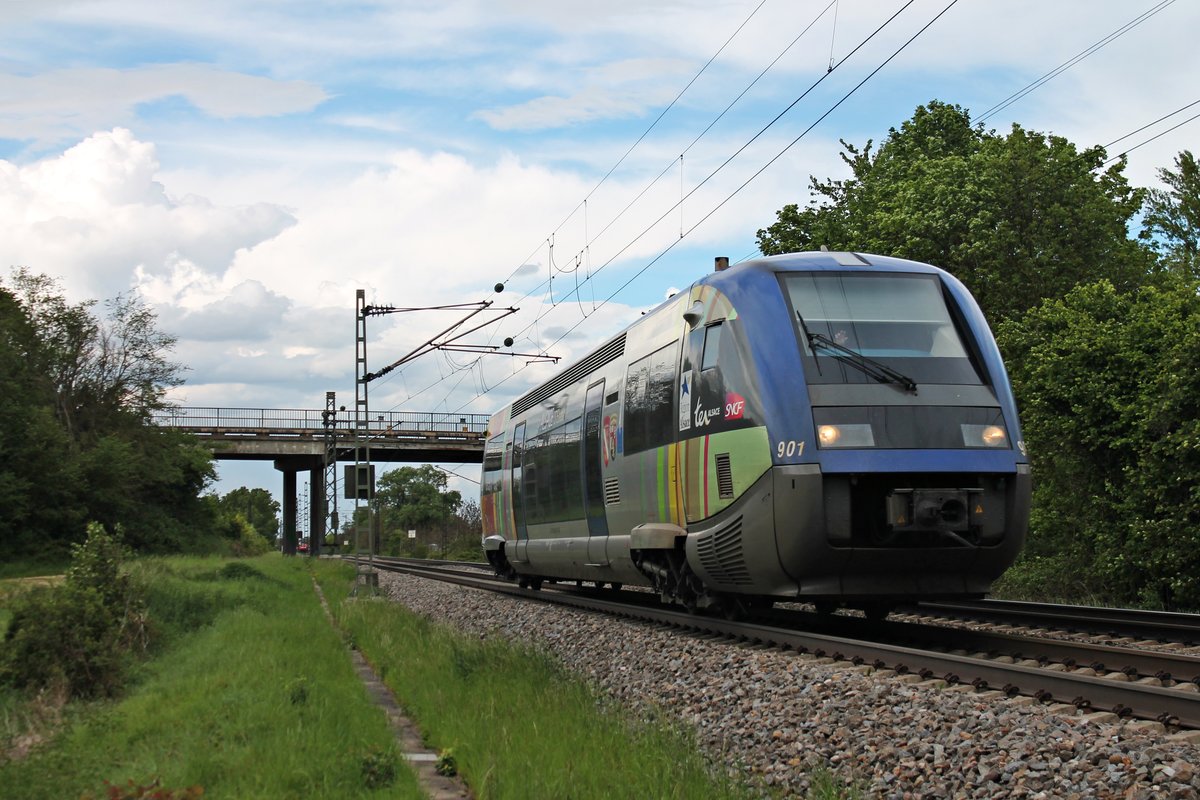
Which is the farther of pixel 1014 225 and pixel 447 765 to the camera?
pixel 1014 225

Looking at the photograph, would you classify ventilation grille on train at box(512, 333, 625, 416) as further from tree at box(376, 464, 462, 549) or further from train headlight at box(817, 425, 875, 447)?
tree at box(376, 464, 462, 549)

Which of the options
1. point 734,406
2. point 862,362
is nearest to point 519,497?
point 734,406

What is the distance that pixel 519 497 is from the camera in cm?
2277

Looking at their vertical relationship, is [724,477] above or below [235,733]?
above

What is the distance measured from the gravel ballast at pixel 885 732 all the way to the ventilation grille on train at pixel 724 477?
4.74 feet

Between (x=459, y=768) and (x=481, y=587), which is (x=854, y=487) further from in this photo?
(x=481, y=587)

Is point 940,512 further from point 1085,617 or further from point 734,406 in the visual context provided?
point 1085,617

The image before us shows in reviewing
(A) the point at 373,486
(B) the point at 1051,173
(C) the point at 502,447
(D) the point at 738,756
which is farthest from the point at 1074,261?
(D) the point at 738,756

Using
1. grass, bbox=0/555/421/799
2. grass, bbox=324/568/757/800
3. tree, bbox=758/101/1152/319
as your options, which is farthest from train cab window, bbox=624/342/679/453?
tree, bbox=758/101/1152/319

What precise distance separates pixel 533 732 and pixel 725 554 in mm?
3909

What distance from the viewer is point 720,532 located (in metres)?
11.9

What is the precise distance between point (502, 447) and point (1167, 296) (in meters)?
12.8

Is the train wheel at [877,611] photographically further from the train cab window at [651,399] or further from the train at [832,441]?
the train cab window at [651,399]

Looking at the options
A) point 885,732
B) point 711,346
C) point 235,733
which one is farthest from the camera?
point 711,346
